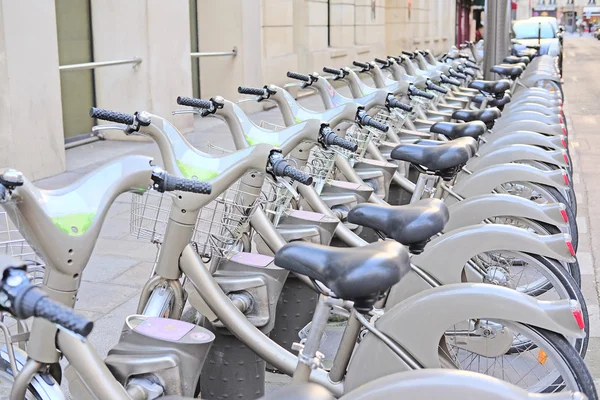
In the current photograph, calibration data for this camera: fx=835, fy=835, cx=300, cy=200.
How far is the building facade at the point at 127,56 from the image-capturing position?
7238 mm

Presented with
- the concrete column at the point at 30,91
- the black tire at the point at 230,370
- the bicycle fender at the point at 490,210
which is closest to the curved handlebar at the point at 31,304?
the black tire at the point at 230,370

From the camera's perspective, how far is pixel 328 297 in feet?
6.92

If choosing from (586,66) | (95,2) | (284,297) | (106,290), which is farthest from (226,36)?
(586,66)

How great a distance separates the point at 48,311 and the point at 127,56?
28.6 ft

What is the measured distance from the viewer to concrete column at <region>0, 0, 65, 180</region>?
704cm

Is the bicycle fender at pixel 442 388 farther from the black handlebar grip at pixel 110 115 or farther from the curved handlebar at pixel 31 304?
the black handlebar grip at pixel 110 115

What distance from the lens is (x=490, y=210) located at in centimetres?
372

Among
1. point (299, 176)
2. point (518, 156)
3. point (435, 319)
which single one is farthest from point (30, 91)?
point (435, 319)

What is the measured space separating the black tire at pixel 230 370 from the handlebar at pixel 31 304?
1535 mm

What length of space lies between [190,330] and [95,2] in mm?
7819

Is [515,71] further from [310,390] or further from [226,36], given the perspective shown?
[310,390]

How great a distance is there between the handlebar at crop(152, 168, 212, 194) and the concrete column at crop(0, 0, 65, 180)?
16.8 feet

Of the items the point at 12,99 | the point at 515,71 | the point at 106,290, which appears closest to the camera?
the point at 106,290

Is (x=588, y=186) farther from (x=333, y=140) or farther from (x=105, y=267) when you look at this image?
(x=333, y=140)
